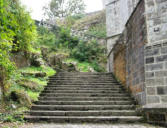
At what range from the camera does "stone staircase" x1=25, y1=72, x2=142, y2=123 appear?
461cm

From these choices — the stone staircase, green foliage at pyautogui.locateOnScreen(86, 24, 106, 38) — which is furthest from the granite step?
green foliage at pyautogui.locateOnScreen(86, 24, 106, 38)

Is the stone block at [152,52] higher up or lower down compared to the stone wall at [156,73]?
higher up

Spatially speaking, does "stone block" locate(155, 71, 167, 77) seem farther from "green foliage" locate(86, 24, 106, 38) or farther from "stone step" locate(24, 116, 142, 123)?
"green foliage" locate(86, 24, 106, 38)

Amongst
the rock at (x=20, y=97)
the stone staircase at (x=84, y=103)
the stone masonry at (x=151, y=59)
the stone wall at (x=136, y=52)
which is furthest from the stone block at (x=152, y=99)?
the rock at (x=20, y=97)

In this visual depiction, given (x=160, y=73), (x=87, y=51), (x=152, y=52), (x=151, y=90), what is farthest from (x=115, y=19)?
(x=151, y=90)

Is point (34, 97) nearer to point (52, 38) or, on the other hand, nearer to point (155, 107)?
point (155, 107)

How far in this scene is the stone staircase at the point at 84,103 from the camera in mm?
4609

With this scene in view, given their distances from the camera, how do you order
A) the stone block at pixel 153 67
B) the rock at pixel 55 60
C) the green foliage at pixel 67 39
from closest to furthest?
the stone block at pixel 153 67 < the rock at pixel 55 60 < the green foliage at pixel 67 39

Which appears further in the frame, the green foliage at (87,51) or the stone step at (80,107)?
the green foliage at (87,51)

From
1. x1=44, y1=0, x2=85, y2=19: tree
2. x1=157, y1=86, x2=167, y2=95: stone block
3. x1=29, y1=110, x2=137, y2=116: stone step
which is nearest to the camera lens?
x1=157, y1=86, x2=167, y2=95: stone block

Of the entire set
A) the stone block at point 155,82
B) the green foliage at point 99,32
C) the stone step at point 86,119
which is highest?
the green foliage at point 99,32

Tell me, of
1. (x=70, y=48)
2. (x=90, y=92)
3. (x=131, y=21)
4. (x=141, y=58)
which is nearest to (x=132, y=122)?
(x=141, y=58)

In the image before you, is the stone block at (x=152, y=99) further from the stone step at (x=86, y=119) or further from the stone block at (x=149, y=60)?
the stone block at (x=149, y=60)

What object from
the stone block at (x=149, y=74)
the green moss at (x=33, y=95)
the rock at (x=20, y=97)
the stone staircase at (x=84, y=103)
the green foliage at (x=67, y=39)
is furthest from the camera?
the green foliage at (x=67, y=39)
